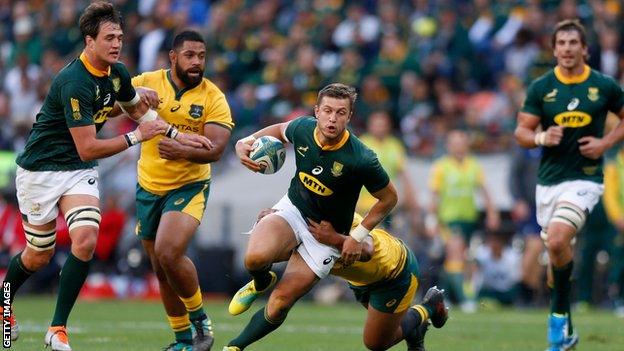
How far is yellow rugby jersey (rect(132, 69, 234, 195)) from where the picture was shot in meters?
10.8

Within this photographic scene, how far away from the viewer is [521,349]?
38.4 feet

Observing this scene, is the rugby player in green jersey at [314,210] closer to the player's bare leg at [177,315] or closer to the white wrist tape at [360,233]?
the white wrist tape at [360,233]

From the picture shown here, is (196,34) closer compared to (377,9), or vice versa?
(196,34)

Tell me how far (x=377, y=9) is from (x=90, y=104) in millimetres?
13234

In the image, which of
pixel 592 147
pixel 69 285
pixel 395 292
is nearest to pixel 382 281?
pixel 395 292

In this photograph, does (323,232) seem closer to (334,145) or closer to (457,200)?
(334,145)

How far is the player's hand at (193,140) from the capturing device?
1049 centimetres

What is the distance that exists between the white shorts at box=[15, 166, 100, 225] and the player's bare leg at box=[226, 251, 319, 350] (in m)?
1.75

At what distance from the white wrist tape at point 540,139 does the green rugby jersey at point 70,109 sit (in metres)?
3.39

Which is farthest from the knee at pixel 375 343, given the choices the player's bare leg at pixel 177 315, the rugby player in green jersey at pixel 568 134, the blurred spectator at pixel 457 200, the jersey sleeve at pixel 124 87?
the blurred spectator at pixel 457 200

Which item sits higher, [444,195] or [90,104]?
[90,104]

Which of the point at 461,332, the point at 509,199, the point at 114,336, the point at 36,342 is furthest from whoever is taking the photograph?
the point at 509,199

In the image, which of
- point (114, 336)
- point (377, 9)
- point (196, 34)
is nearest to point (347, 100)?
point (196, 34)

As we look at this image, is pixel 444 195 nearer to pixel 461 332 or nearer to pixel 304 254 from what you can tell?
pixel 461 332
